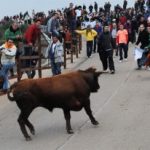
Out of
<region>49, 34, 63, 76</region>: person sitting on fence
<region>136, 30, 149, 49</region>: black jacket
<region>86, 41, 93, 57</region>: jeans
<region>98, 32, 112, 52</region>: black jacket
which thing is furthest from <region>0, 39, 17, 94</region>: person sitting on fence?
<region>86, 41, 93, 57</region>: jeans

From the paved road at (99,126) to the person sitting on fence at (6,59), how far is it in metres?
0.45

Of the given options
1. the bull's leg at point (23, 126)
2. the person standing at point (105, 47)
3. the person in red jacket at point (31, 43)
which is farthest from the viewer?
the person standing at point (105, 47)

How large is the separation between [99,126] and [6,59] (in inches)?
238

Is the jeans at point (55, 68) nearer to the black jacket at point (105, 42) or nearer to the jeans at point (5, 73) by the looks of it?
the black jacket at point (105, 42)

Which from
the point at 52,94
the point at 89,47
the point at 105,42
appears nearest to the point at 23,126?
the point at 52,94

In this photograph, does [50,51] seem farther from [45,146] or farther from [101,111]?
[45,146]

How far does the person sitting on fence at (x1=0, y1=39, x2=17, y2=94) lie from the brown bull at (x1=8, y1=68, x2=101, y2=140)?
5.30 metres

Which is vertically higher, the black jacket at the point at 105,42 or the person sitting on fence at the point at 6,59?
the person sitting on fence at the point at 6,59

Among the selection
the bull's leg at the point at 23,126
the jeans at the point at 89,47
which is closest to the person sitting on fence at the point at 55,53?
the bull's leg at the point at 23,126

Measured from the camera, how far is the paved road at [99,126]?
374 inches

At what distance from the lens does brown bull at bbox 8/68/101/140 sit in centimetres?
1025

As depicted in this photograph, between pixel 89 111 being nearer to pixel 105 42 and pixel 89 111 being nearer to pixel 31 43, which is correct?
pixel 31 43

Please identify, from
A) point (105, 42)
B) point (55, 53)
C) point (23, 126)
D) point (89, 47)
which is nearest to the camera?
point (23, 126)

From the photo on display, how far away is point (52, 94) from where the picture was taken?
33.9 feet
